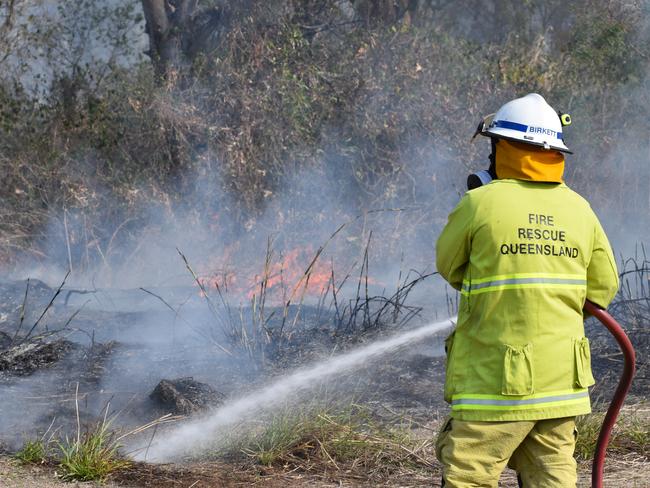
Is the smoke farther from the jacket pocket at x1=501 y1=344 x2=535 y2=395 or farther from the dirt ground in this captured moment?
the jacket pocket at x1=501 y1=344 x2=535 y2=395

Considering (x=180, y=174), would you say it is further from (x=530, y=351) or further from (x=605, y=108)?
(x=530, y=351)

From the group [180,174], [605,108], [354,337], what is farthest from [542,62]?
[354,337]

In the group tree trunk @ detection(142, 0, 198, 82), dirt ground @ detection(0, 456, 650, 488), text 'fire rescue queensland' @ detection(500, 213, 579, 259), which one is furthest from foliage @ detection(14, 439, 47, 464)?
tree trunk @ detection(142, 0, 198, 82)

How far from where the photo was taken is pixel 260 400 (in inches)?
230

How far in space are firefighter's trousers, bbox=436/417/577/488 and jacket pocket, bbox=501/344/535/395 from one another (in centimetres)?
11

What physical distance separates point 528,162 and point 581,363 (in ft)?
2.30

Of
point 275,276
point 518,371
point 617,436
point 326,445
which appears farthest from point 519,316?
point 275,276

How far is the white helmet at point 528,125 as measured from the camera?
330 centimetres

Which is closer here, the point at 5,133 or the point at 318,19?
the point at 5,133

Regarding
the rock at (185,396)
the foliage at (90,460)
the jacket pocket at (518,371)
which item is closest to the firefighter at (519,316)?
the jacket pocket at (518,371)

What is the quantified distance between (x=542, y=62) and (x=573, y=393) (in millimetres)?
10470

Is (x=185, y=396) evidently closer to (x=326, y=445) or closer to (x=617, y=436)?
(x=326, y=445)

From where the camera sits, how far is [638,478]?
4621mm

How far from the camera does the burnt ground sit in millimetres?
4562
